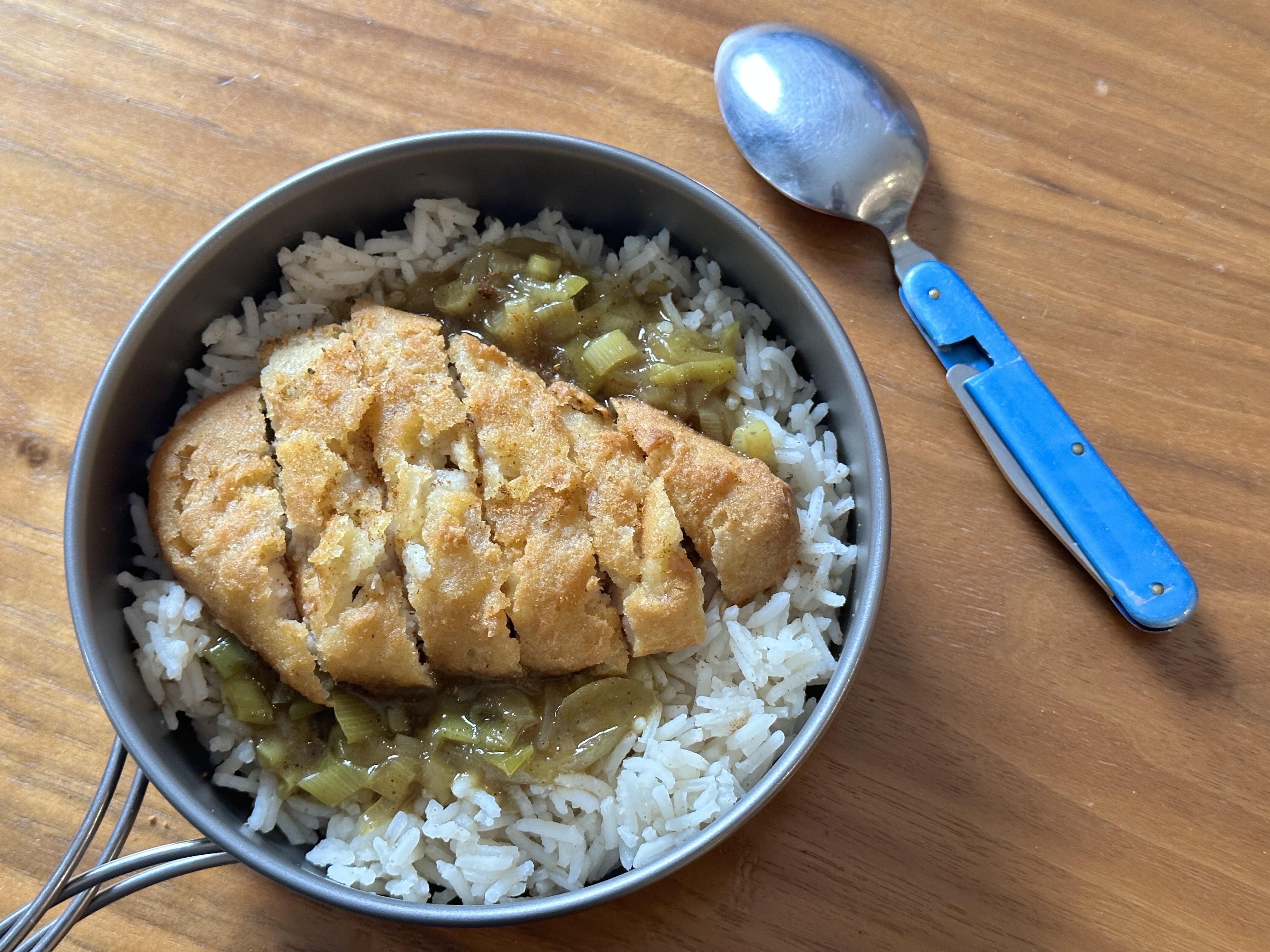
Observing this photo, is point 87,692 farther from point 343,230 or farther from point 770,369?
point 770,369

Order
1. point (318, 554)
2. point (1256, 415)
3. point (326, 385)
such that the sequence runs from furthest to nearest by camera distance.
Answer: point (1256, 415)
point (326, 385)
point (318, 554)

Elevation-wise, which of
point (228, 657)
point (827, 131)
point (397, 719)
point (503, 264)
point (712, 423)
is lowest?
point (397, 719)

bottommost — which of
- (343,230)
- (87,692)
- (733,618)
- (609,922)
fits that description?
(609,922)

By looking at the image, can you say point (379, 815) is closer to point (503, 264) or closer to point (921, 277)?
point (503, 264)

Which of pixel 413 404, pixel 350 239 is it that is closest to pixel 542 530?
pixel 413 404

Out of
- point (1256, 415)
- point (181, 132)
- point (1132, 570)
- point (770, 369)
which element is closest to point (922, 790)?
point (1132, 570)

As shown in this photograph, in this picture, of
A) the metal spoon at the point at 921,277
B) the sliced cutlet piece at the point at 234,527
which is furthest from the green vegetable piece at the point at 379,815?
the metal spoon at the point at 921,277

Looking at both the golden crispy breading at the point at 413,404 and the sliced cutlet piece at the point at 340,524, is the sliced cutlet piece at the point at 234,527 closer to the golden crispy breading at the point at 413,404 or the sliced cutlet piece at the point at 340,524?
the sliced cutlet piece at the point at 340,524
